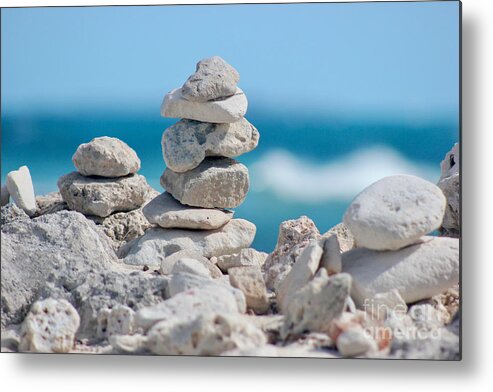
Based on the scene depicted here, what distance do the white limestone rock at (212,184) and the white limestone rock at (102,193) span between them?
34.9 inches

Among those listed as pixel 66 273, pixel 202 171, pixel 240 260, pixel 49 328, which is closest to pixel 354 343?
pixel 49 328

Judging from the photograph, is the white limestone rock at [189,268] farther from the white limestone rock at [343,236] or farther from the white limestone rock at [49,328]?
the white limestone rock at [343,236]

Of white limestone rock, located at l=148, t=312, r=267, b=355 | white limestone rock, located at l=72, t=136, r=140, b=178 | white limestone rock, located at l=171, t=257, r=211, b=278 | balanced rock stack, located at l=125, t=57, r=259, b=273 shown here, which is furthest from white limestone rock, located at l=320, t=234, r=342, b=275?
white limestone rock, located at l=72, t=136, r=140, b=178

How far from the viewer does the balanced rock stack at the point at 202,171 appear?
7746mm

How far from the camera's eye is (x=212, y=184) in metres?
8.16

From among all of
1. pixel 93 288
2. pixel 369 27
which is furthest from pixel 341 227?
pixel 93 288

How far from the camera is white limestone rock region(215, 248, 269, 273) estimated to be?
24.6 feet

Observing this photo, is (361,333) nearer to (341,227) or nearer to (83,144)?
(341,227)

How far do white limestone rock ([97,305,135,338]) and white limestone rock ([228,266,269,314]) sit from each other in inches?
29.2

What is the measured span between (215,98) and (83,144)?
1831 mm

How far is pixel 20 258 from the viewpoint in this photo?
621 cm

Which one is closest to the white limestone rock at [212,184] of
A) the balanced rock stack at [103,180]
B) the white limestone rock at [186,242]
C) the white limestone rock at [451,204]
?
the white limestone rock at [186,242]

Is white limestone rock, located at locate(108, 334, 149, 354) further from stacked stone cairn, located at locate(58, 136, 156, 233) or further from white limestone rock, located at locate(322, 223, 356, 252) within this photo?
stacked stone cairn, located at locate(58, 136, 156, 233)

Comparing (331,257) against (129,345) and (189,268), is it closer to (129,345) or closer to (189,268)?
(189,268)
